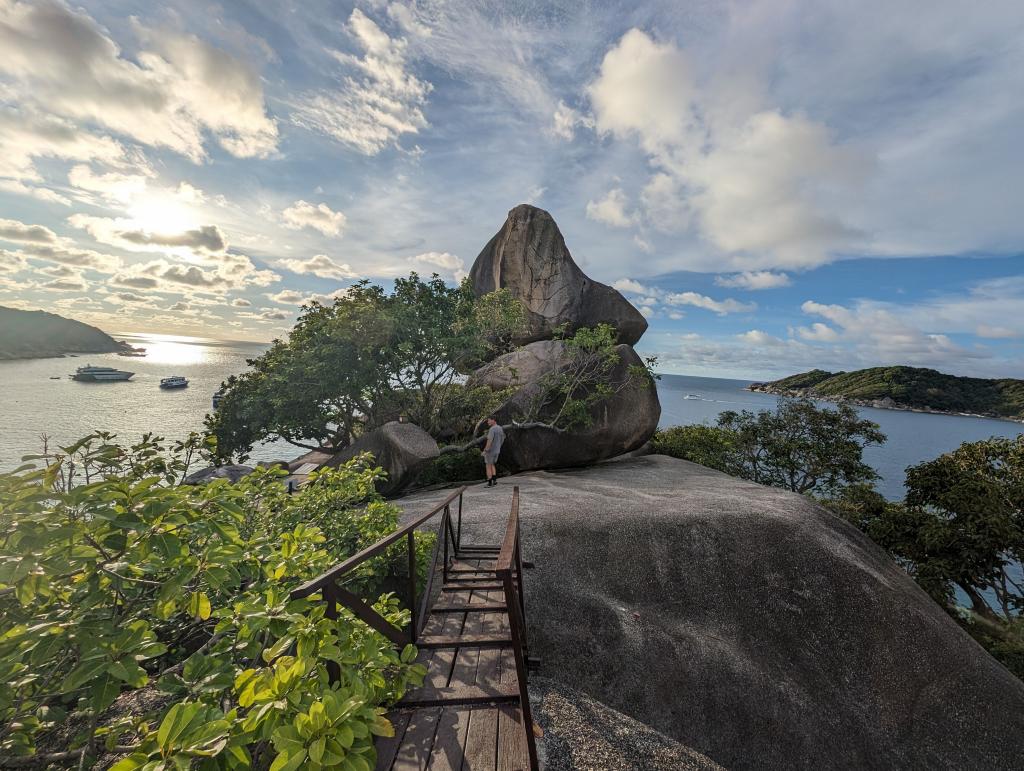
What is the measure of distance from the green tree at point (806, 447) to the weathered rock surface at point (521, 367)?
11.7 metres

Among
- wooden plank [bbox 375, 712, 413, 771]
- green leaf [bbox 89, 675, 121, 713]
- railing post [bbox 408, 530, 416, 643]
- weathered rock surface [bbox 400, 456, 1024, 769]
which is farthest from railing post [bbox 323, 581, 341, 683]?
weathered rock surface [bbox 400, 456, 1024, 769]

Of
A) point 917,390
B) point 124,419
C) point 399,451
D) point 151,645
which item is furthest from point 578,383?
point 917,390

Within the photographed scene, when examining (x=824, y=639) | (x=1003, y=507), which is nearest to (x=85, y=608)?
(x=824, y=639)

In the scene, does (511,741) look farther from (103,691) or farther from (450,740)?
(103,691)

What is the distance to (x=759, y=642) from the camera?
7.23 metres

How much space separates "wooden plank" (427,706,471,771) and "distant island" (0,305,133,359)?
5871 inches

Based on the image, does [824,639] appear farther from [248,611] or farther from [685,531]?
[248,611]

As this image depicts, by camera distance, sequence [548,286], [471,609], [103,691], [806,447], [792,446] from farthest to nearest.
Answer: [548,286]
[792,446]
[806,447]
[471,609]
[103,691]

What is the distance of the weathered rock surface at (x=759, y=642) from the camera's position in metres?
6.29

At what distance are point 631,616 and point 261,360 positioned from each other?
22.3 meters

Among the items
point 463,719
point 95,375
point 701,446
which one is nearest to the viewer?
point 463,719

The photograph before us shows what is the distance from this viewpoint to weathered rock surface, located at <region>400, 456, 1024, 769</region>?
6289 millimetres

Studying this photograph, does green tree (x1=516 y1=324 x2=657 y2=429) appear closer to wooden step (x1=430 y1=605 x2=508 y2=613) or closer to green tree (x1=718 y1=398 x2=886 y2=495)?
green tree (x1=718 y1=398 x2=886 y2=495)

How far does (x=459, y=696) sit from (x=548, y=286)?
26994 millimetres
